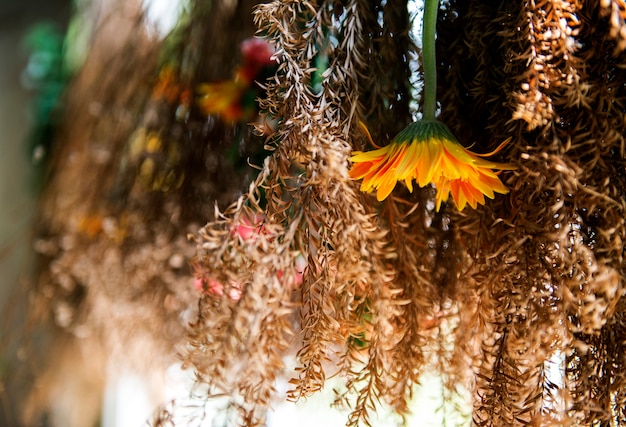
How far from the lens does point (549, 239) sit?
0.35 m

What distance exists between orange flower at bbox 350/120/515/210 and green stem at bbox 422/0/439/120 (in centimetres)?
2

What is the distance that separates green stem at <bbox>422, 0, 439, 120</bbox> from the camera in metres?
0.38

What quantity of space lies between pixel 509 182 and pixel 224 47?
1.29 feet

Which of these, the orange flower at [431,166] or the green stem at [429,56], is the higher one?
the green stem at [429,56]

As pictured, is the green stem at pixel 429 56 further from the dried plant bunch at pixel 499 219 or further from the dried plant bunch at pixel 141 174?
the dried plant bunch at pixel 141 174

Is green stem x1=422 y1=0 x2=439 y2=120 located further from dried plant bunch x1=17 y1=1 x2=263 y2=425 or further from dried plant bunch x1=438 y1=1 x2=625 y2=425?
dried plant bunch x1=17 y1=1 x2=263 y2=425

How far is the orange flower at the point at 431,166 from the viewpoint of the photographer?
34cm

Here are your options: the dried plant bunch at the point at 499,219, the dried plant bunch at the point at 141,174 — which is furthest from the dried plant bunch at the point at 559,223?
the dried plant bunch at the point at 141,174

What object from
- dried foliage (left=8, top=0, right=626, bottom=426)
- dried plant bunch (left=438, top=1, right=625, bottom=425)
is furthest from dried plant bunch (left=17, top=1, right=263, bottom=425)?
dried plant bunch (left=438, top=1, right=625, bottom=425)

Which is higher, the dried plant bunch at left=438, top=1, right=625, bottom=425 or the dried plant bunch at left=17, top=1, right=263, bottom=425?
the dried plant bunch at left=17, top=1, right=263, bottom=425

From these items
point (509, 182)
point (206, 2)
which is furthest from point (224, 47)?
point (509, 182)

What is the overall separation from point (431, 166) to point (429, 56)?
9 centimetres

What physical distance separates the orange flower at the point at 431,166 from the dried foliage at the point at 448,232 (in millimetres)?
18

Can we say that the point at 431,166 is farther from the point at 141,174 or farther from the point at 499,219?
the point at 141,174
